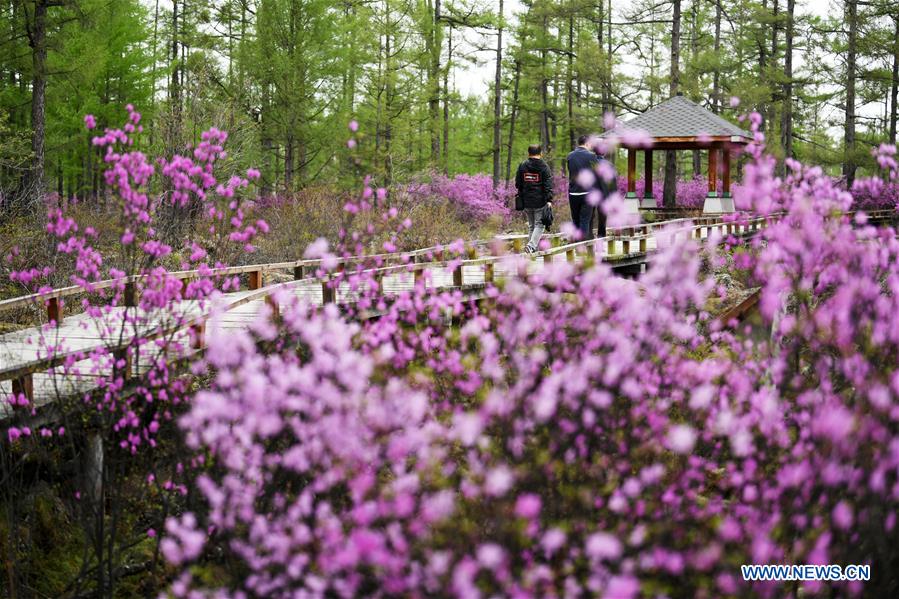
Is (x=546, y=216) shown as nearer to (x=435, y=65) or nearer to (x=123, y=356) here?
(x=123, y=356)

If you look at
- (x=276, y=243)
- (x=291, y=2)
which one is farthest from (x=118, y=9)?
(x=276, y=243)

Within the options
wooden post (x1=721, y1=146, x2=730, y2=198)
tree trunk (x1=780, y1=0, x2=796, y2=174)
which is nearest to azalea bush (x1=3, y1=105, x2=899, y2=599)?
wooden post (x1=721, y1=146, x2=730, y2=198)

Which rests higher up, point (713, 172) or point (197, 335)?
point (713, 172)

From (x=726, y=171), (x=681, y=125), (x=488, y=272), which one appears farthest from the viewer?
(x=726, y=171)

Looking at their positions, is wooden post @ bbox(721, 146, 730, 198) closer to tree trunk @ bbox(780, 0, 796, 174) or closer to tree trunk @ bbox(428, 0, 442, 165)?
tree trunk @ bbox(780, 0, 796, 174)

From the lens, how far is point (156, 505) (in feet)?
26.1

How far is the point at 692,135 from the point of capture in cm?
2461

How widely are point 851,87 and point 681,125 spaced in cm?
691

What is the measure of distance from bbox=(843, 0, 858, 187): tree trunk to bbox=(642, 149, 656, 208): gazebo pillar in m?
6.36

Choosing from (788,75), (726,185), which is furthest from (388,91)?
(788,75)

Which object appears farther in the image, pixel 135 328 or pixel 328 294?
pixel 328 294

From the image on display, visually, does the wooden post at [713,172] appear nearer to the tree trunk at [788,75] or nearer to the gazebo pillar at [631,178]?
the gazebo pillar at [631,178]

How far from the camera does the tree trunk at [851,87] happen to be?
27.5 metres

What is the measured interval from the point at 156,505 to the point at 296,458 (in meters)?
4.90
